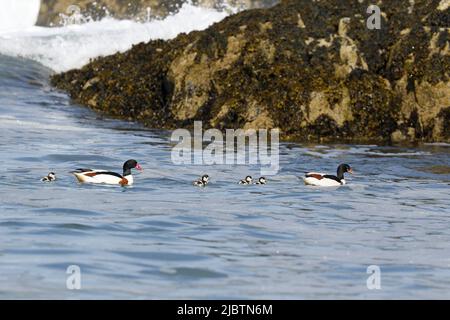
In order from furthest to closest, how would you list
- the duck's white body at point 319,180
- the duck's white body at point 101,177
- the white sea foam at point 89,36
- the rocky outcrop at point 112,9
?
the rocky outcrop at point 112,9, the white sea foam at point 89,36, the duck's white body at point 319,180, the duck's white body at point 101,177

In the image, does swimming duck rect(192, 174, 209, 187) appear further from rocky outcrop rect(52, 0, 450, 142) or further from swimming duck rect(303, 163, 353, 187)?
rocky outcrop rect(52, 0, 450, 142)

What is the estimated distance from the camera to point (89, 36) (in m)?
38.4

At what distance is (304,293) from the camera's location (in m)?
11.7

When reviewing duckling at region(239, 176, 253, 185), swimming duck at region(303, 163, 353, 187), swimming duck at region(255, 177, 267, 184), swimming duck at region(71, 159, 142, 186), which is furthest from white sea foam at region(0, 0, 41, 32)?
swimming duck at region(303, 163, 353, 187)

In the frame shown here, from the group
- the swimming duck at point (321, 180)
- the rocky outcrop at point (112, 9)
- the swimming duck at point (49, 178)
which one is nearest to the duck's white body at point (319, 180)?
the swimming duck at point (321, 180)

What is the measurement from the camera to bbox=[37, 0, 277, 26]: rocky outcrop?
42344mm

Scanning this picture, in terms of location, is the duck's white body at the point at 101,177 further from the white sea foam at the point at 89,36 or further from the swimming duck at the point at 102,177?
the white sea foam at the point at 89,36

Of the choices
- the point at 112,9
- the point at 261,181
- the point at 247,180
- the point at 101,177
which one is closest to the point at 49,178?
the point at 101,177

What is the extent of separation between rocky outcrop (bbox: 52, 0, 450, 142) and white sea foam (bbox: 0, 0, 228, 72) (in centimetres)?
741

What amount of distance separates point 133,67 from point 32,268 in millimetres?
17242

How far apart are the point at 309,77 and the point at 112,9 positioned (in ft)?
61.8

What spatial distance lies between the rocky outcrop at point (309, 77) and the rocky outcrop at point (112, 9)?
14049 mm

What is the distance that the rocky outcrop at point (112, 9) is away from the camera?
42344 millimetres

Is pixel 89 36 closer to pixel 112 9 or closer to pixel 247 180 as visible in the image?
pixel 112 9
